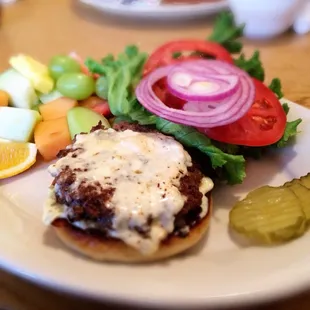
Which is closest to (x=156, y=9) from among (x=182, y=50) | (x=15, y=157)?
(x=182, y=50)

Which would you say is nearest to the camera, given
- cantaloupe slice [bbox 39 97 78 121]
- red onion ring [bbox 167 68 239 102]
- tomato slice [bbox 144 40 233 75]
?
red onion ring [bbox 167 68 239 102]

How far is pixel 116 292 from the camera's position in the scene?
1123mm

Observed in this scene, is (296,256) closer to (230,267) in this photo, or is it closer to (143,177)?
(230,267)

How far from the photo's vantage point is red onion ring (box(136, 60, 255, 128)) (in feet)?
5.02

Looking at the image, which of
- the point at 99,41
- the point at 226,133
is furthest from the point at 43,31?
the point at 226,133

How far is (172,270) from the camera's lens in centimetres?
123

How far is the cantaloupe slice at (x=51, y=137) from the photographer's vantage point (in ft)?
5.58

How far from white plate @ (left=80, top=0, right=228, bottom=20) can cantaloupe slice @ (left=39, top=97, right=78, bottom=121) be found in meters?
1.05

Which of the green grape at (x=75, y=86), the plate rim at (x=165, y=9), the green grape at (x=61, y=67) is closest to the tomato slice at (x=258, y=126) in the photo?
the green grape at (x=75, y=86)

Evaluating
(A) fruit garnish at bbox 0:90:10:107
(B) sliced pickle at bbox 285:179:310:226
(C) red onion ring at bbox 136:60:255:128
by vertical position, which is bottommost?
(A) fruit garnish at bbox 0:90:10:107

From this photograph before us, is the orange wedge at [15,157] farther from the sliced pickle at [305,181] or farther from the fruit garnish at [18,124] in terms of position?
the sliced pickle at [305,181]

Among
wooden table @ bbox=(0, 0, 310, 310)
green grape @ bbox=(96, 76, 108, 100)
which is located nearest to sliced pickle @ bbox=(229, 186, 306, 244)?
green grape @ bbox=(96, 76, 108, 100)

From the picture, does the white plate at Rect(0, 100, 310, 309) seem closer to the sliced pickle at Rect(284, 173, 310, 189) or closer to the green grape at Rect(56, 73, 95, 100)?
the sliced pickle at Rect(284, 173, 310, 189)

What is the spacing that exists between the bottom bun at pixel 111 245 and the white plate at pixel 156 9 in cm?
172
